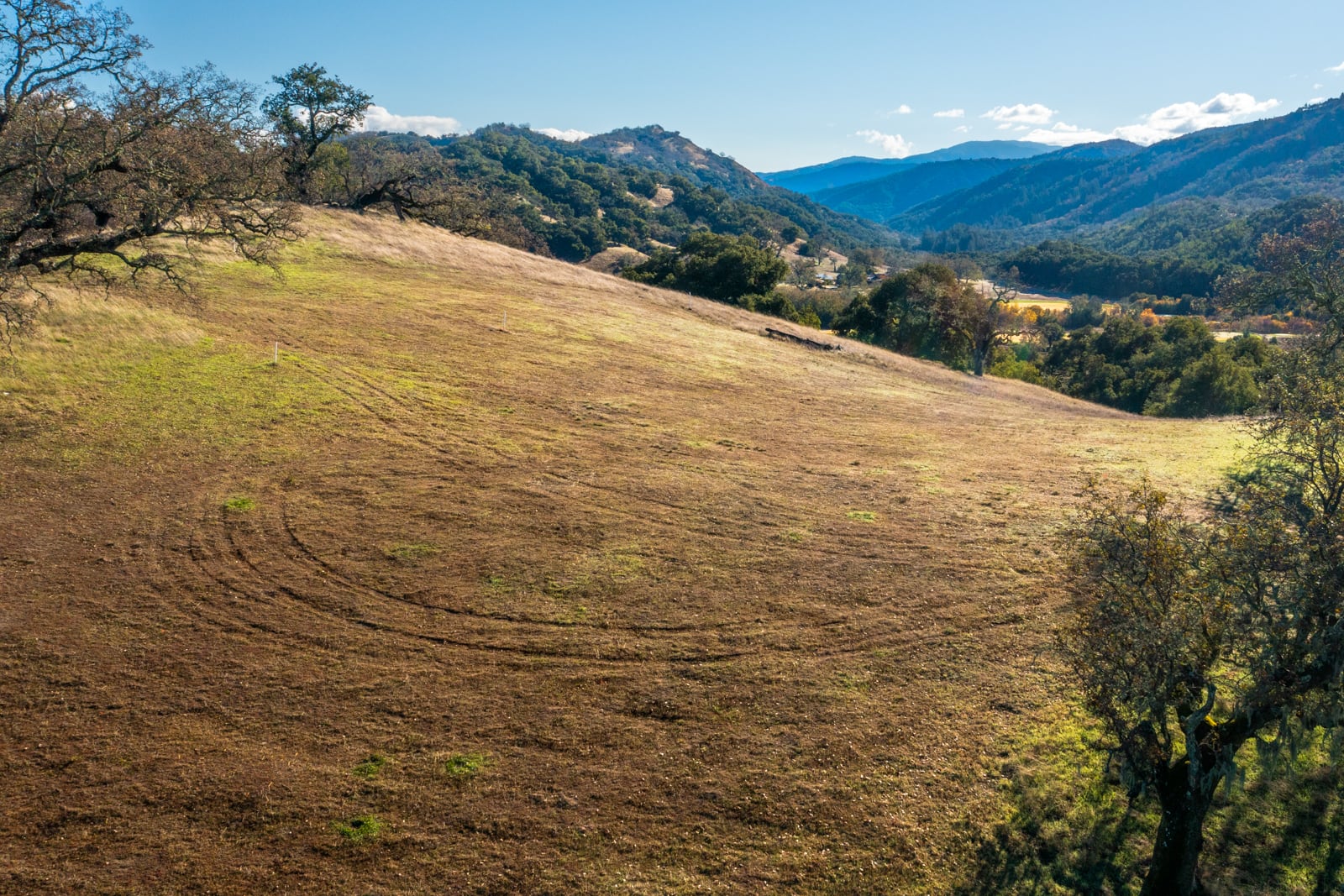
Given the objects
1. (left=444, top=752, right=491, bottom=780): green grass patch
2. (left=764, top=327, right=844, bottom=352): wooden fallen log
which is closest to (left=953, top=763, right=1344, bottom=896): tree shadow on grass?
(left=444, top=752, right=491, bottom=780): green grass patch

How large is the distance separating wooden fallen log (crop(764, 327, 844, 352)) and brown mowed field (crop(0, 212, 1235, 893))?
16994 millimetres

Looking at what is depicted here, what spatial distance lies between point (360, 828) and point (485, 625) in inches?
192

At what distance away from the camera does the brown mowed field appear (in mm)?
9734

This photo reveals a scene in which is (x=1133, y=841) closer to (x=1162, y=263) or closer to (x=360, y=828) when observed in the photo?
(x=360, y=828)

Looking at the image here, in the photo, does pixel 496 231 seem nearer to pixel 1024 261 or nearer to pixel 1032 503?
pixel 1032 503

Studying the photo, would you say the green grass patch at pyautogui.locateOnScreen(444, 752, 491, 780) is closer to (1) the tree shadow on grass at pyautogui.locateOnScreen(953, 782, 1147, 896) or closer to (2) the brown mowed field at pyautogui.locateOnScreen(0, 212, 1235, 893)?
(2) the brown mowed field at pyautogui.locateOnScreen(0, 212, 1235, 893)

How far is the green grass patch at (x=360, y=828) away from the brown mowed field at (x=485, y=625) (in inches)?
4.0

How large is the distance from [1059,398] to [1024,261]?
13447 centimetres

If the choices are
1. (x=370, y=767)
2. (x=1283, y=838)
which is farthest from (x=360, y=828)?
(x=1283, y=838)

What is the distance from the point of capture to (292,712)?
37.8ft

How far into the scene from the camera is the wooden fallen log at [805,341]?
45.7 metres

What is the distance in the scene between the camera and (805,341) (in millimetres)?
46312

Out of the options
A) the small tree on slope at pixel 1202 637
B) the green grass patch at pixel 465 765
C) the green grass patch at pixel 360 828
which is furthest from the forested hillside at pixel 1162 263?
the green grass patch at pixel 360 828

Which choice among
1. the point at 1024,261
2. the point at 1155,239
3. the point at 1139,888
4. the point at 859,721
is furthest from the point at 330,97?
the point at 1155,239
